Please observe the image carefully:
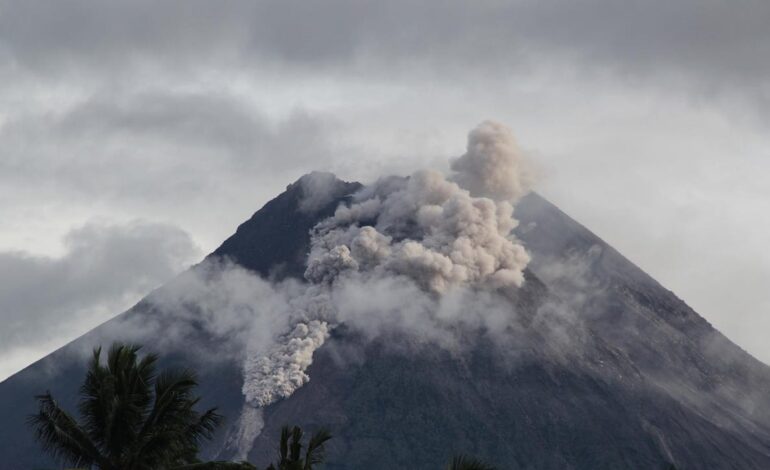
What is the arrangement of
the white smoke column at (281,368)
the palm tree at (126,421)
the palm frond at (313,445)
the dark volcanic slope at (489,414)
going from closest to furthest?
1. the palm tree at (126,421)
2. the palm frond at (313,445)
3. the dark volcanic slope at (489,414)
4. the white smoke column at (281,368)

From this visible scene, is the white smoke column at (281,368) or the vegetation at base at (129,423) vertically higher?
the white smoke column at (281,368)

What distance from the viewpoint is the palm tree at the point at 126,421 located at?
42.6 metres

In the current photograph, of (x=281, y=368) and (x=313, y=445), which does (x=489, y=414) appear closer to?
(x=281, y=368)

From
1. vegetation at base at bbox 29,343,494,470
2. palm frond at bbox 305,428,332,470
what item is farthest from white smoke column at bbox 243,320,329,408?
vegetation at base at bbox 29,343,494,470

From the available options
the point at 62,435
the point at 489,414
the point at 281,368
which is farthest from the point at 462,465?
the point at 281,368

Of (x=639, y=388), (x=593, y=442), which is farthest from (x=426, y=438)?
(x=639, y=388)

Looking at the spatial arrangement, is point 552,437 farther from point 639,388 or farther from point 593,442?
point 639,388

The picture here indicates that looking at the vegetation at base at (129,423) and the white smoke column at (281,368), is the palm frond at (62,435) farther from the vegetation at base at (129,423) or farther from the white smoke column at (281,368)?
the white smoke column at (281,368)

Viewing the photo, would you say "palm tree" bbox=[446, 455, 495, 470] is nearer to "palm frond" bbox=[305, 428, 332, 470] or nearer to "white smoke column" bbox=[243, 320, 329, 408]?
"palm frond" bbox=[305, 428, 332, 470]

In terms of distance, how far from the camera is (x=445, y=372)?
633 ft

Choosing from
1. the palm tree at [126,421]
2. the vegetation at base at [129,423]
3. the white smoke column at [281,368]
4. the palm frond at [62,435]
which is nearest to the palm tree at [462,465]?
the vegetation at base at [129,423]

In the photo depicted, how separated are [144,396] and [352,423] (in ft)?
456

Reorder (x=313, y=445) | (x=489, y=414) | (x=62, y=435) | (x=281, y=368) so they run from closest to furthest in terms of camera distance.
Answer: (x=62, y=435)
(x=313, y=445)
(x=489, y=414)
(x=281, y=368)

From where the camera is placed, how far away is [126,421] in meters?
43.7
